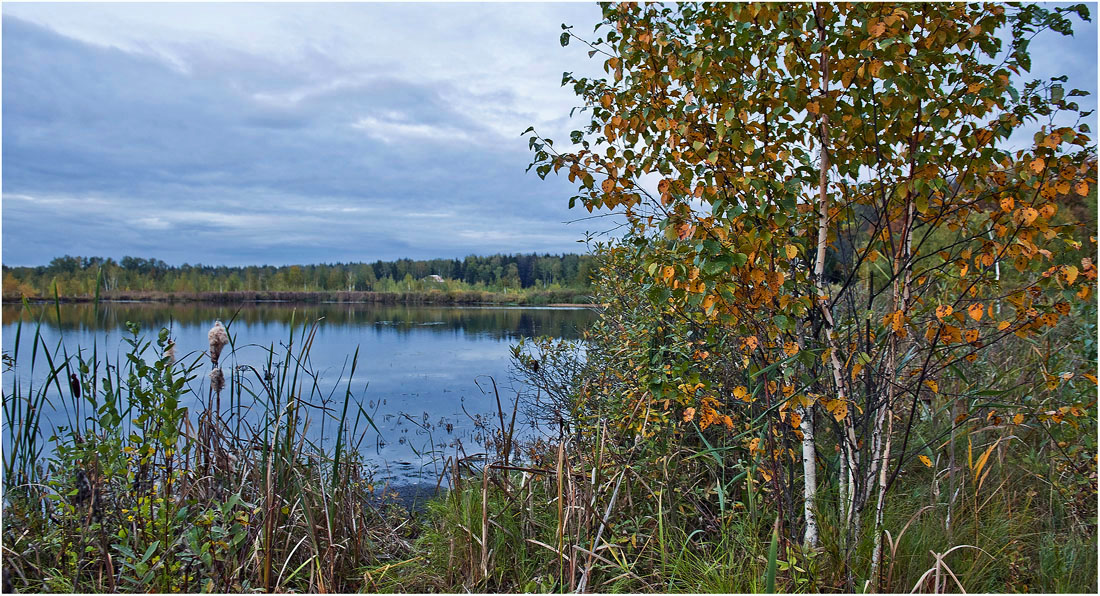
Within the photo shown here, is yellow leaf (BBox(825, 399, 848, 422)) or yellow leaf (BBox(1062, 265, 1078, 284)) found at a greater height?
yellow leaf (BBox(1062, 265, 1078, 284))

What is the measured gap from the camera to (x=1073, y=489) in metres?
2.96

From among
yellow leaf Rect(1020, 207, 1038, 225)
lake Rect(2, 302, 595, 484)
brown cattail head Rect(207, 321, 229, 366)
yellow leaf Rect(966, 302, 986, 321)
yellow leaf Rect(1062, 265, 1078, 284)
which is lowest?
lake Rect(2, 302, 595, 484)

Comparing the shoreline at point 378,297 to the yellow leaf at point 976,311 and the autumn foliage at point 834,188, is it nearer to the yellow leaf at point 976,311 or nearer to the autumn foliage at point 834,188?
the autumn foliage at point 834,188

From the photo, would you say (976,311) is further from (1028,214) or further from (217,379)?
(217,379)

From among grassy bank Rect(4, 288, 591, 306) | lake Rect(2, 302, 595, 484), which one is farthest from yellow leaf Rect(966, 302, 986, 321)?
grassy bank Rect(4, 288, 591, 306)

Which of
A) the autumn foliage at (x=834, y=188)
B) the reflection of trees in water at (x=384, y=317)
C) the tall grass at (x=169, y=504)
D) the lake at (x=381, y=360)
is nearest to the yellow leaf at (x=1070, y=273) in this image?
the autumn foliage at (x=834, y=188)

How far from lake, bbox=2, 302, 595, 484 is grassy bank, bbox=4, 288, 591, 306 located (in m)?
0.39

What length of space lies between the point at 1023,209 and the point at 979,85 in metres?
0.47

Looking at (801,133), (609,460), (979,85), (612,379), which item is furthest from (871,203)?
(612,379)

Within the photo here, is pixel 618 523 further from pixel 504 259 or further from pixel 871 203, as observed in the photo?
pixel 504 259

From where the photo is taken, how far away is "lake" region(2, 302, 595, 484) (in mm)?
3371

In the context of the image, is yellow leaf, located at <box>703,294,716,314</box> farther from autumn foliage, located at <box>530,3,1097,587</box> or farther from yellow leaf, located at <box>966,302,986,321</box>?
yellow leaf, located at <box>966,302,986,321</box>

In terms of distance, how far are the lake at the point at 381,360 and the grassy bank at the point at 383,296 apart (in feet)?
1.28

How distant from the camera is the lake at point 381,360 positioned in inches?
133
